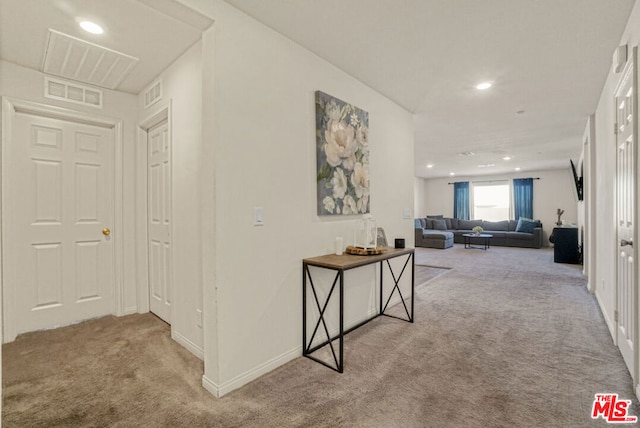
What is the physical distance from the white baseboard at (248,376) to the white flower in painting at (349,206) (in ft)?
3.96

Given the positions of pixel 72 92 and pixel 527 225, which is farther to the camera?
pixel 527 225

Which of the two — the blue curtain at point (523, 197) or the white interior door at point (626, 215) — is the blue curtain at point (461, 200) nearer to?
the blue curtain at point (523, 197)

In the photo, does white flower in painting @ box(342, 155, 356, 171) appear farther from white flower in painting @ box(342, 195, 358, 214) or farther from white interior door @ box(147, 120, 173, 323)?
white interior door @ box(147, 120, 173, 323)

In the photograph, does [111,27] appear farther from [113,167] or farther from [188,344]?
[188,344]

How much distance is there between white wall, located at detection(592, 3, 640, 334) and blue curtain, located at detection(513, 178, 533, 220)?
6.77 metres

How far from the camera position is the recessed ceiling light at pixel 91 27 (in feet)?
7.33

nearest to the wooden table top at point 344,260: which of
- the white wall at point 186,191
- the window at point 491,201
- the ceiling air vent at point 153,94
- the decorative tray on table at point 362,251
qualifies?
the decorative tray on table at point 362,251

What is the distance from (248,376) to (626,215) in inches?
112

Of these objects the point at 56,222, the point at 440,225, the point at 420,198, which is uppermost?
the point at 420,198

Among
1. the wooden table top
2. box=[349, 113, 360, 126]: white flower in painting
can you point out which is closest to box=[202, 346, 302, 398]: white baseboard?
the wooden table top

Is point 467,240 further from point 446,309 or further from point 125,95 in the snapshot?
point 125,95

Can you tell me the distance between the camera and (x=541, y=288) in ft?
14.7

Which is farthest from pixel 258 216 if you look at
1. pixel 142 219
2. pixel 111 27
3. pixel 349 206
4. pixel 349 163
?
pixel 142 219

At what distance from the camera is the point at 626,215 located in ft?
7.50
